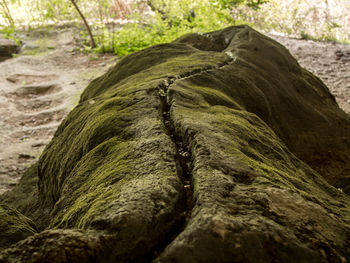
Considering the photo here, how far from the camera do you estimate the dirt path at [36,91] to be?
17.6ft

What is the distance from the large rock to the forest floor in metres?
2.50

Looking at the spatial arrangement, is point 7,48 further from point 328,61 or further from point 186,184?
point 186,184

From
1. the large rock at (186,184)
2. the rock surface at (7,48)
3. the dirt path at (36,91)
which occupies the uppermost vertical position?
the large rock at (186,184)

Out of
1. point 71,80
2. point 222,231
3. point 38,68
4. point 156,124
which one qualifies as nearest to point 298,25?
point 71,80

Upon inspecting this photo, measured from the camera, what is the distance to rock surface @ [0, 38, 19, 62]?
10.6 metres

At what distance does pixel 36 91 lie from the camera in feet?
26.8

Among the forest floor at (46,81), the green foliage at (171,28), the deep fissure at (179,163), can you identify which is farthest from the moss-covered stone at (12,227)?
the green foliage at (171,28)

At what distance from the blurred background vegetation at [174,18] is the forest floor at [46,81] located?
74 cm

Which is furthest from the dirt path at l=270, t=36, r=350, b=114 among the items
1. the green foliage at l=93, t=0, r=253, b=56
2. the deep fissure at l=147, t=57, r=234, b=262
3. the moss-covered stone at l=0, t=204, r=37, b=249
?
the moss-covered stone at l=0, t=204, r=37, b=249

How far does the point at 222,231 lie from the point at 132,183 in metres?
0.49

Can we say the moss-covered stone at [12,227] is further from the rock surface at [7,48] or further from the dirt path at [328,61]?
the rock surface at [7,48]

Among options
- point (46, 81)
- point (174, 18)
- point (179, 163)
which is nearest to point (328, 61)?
point (174, 18)

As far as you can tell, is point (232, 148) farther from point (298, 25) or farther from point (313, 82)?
point (298, 25)

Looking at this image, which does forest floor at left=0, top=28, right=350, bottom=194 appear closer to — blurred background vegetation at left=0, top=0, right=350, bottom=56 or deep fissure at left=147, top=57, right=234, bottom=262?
blurred background vegetation at left=0, top=0, right=350, bottom=56
